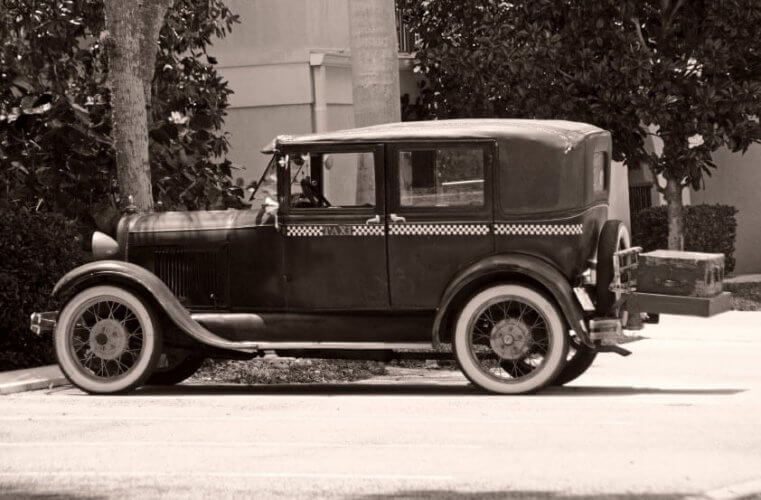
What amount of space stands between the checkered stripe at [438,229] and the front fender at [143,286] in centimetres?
147

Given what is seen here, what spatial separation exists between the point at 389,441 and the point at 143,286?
10.6 feet

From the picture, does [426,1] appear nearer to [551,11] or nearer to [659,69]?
[551,11]

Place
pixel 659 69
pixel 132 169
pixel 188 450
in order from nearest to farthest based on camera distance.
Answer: pixel 188 450 → pixel 132 169 → pixel 659 69

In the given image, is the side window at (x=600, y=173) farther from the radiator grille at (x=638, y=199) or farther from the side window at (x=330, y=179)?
the radiator grille at (x=638, y=199)

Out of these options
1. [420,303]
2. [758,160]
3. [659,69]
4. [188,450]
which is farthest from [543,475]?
[758,160]

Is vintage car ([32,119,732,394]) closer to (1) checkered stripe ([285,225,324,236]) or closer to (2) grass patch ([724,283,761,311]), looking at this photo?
(1) checkered stripe ([285,225,324,236])

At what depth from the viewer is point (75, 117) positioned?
15.3m

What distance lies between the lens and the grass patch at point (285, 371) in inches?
546

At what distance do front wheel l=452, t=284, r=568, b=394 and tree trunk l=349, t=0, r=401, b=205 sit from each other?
3.68m

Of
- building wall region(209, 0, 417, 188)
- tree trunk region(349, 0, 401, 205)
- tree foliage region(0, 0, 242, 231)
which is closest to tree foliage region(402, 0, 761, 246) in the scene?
building wall region(209, 0, 417, 188)

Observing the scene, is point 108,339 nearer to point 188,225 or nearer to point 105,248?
point 105,248

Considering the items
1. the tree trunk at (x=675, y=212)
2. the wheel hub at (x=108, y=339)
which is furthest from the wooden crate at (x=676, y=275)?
the tree trunk at (x=675, y=212)

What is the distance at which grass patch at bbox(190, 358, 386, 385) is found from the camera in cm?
1388

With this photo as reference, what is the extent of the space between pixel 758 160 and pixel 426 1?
7128 millimetres
